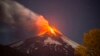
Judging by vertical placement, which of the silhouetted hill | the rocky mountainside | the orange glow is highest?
the orange glow

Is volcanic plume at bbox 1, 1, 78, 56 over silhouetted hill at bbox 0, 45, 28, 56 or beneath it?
over

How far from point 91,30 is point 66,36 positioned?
27.2 inches

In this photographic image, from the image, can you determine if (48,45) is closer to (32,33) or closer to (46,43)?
(46,43)

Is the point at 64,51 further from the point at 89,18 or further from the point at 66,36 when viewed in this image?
the point at 89,18

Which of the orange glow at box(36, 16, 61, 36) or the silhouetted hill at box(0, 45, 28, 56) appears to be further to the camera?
the orange glow at box(36, 16, 61, 36)

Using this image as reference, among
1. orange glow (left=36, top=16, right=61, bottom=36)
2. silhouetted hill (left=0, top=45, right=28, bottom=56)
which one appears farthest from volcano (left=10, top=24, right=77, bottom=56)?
silhouetted hill (left=0, top=45, right=28, bottom=56)

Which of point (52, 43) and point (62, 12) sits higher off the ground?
point (62, 12)

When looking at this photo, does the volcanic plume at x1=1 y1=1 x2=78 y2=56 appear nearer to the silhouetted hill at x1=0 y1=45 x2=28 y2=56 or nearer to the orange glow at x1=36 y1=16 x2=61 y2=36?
the orange glow at x1=36 y1=16 x2=61 y2=36

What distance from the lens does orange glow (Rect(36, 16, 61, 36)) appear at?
6853 mm

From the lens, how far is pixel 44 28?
22.6 ft

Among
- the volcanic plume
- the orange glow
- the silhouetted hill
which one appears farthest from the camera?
the orange glow

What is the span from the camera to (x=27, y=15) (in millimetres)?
6801

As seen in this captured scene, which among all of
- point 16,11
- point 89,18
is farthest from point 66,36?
point 16,11

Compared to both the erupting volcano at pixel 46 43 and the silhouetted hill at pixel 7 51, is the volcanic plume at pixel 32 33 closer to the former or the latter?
the erupting volcano at pixel 46 43
